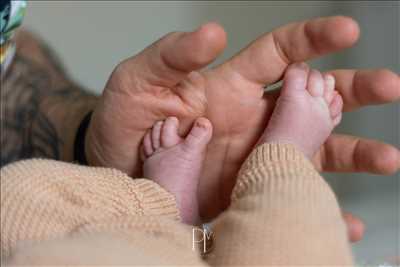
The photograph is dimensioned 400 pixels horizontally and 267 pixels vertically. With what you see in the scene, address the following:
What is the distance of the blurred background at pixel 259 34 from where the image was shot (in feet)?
2.59

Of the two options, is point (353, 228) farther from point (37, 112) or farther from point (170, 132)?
point (37, 112)

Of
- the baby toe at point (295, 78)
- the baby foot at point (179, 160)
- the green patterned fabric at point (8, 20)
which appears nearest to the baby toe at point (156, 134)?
the baby foot at point (179, 160)

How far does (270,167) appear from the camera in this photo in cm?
43

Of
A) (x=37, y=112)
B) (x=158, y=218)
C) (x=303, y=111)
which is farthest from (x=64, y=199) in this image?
(x=37, y=112)

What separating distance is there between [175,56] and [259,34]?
14.6 inches

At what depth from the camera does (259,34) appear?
2.65 feet

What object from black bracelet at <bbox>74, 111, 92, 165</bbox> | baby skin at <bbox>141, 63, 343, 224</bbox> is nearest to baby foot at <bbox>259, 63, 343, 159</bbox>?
baby skin at <bbox>141, 63, 343, 224</bbox>

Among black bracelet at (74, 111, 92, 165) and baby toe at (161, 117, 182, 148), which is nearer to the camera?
baby toe at (161, 117, 182, 148)

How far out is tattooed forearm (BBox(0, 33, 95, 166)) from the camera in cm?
72

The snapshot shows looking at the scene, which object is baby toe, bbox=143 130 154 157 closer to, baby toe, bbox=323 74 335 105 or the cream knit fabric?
the cream knit fabric

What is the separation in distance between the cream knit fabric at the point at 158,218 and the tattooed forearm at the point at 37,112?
245mm

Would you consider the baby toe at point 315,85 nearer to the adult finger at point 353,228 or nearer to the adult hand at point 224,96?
the adult hand at point 224,96

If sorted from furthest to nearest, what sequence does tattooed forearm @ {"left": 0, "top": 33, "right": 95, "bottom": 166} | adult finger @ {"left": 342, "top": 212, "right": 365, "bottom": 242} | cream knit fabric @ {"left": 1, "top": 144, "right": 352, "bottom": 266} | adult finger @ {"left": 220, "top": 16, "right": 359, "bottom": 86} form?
tattooed forearm @ {"left": 0, "top": 33, "right": 95, "bottom": 166} → adult finger @ {"left": 342, "top": 212, "right": 365, "bottom": 242} → adult finger @ {"left": 220, "top": 16, "right": 359, "bottom": 86} → cream knit fabric @ {"left": 1, "top": 144, "right": 352, "bottom": 266}

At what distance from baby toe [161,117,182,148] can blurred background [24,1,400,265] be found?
0.80 feet
